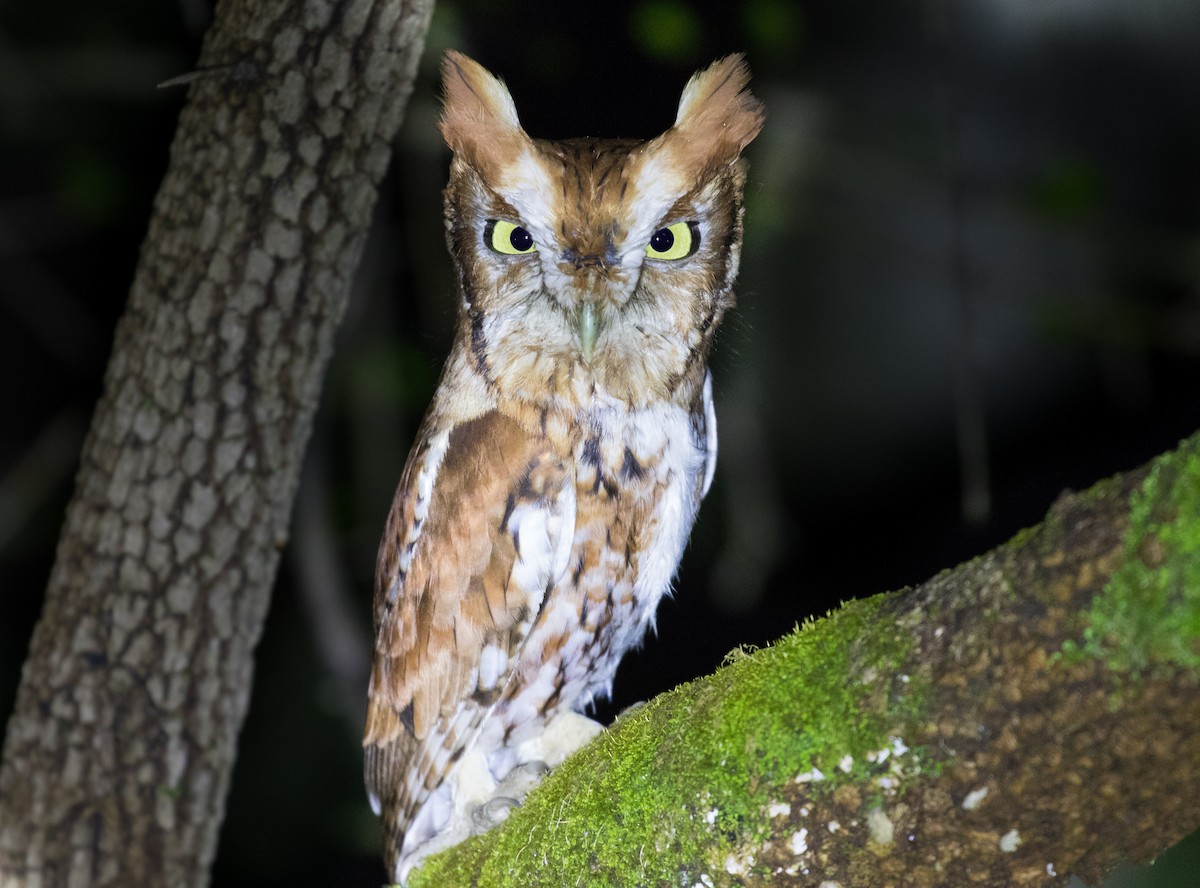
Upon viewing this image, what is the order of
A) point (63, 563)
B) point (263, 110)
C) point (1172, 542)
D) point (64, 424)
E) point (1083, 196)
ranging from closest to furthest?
point (1172, 542) → point (263, 110) → point (63, 563) → point (1083, 196) → point (64, 424)

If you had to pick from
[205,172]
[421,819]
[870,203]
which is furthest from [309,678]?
[870,203]

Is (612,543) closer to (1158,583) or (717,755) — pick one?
(717,755)

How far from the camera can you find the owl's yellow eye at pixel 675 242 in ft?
3.89

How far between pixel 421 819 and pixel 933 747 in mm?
976

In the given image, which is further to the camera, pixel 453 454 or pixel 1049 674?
pixel 453 454

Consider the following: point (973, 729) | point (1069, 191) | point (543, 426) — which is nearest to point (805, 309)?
point (1069, 191)

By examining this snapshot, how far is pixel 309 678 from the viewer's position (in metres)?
2.53

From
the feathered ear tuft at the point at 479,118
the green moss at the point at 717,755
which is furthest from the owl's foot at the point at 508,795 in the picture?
the feathered ear tuft at the point at 479,118

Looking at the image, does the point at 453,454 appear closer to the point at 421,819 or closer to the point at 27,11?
the point at 421,819

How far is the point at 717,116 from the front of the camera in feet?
4.09

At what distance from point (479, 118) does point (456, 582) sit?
0.59 metres

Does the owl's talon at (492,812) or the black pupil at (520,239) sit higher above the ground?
the black pupil at (520,239)

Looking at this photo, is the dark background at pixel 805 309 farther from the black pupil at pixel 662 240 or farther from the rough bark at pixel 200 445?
the black pupil at pixel 662 240

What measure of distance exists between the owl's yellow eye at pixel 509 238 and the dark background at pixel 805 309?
2.78ft
